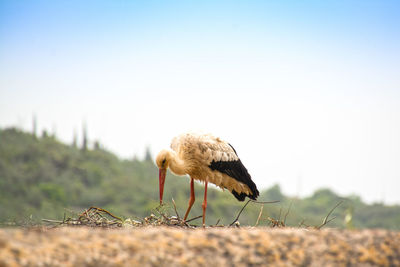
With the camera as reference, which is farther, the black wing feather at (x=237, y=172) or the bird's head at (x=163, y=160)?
the black wing feather at (x=237, y=172)

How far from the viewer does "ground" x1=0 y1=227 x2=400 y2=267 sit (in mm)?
3009

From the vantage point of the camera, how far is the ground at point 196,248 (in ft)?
9.87

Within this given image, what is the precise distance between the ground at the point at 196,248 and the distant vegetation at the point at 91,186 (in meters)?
30.1

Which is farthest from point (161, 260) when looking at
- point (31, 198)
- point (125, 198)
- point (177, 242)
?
point (125, 198)

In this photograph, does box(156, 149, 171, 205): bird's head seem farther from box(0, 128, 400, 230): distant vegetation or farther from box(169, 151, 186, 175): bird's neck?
box(0, 128, 400, 230): distant vegetation

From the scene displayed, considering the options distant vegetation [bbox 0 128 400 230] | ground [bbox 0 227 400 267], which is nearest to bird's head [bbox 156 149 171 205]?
ground [bbox 0 227 400 267]

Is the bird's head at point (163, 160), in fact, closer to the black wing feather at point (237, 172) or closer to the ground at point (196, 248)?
the black wing feather at point (237, 172)

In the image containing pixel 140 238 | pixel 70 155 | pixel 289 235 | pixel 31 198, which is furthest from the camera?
pixel 70 155

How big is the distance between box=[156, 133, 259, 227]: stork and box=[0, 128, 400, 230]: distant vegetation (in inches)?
1014

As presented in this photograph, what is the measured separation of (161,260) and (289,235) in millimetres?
965

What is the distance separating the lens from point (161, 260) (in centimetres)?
321

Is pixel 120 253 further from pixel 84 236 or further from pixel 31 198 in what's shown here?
pixel 31 198

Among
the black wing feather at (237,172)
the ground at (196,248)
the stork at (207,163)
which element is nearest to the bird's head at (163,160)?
the stork at (207,163)

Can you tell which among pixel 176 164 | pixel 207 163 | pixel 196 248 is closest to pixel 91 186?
pixel 207 163
